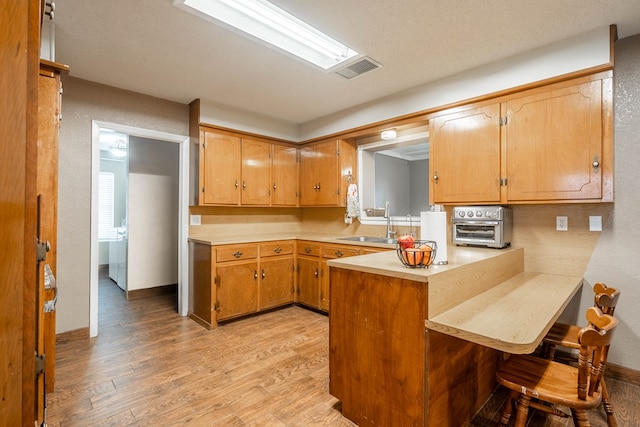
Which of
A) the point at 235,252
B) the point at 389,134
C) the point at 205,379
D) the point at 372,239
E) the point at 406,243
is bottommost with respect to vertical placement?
the point at 205,379

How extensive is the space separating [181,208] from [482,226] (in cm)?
314

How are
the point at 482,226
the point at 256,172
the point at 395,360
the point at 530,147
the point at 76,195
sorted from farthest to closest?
the point at 256,172
the point at 76,195
the point at 482,226
the point at 530,147
the point at 395,360

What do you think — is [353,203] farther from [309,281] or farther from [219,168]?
[219,168]

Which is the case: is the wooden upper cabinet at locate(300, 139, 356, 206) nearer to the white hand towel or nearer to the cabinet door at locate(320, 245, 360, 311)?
the white hand towel

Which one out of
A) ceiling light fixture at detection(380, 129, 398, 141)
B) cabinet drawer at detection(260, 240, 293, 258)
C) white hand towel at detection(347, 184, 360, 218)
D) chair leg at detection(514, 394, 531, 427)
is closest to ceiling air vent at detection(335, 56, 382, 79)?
ceiling light fixture at detection(380, 129, 398, 141)

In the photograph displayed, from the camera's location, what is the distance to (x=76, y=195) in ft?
9.64

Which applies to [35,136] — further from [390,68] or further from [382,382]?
[390,68]

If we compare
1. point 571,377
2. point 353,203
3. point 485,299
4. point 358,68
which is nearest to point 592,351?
point 571,377

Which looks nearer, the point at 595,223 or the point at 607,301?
the point at 607,301

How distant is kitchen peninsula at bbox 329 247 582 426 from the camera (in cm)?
144

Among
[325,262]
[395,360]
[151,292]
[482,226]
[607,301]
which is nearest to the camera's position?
[395,360]

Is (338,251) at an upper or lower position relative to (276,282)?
upper

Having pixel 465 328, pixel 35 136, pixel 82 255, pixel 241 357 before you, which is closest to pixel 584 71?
pixel 465 328

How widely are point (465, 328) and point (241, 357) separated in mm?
1937
